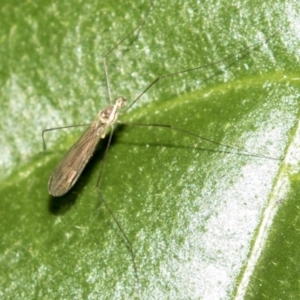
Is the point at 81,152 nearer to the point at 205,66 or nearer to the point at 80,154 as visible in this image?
the point at 80,154

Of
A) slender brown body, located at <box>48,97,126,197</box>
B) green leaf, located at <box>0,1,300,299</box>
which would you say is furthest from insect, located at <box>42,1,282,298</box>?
green leaf, located at <box>0,1,300,299</box>

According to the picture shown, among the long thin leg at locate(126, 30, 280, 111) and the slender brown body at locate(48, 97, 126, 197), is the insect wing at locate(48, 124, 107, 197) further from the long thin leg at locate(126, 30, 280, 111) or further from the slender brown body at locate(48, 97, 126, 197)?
the long thin leg at locate(126, 30, 280, 111)

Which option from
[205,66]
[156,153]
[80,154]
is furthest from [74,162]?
[205,66]

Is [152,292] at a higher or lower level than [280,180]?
lower

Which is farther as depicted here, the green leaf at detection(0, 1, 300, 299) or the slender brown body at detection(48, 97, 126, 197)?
the slender brown body at detection(48, 97, 126, 197)

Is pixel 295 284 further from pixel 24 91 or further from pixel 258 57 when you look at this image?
pixel 24 91

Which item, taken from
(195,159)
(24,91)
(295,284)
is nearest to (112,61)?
(24,91)
